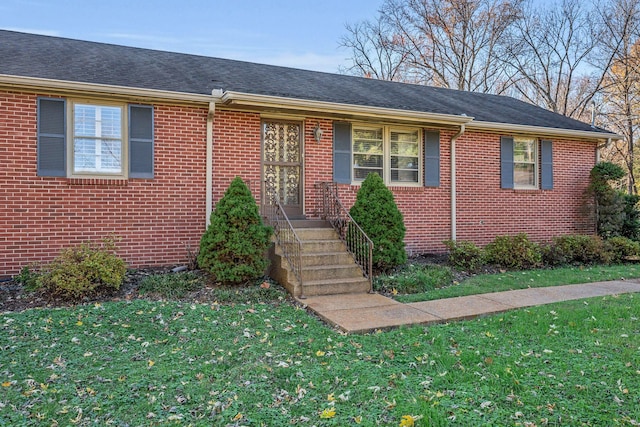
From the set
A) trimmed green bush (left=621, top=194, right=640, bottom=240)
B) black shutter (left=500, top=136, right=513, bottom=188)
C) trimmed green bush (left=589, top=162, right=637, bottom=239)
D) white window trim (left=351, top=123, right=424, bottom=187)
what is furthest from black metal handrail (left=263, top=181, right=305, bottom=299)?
trimmed green bush (left=621, top=194, right=640, bottom=240)

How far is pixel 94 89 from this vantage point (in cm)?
675

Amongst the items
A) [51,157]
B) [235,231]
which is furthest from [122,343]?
[51,157]

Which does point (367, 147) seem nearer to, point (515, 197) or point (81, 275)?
point (515, 197)

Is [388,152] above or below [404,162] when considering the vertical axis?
above

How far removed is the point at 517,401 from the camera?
2.96 m

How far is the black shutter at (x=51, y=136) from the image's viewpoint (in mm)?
6680

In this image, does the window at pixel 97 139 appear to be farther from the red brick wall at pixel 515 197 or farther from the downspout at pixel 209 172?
the red brick wall at pixel 515 197

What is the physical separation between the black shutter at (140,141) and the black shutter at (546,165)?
857cm

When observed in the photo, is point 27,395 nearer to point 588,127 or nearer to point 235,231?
point 235,231

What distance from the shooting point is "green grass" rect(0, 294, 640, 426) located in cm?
285

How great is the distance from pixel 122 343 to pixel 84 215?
3.46 m

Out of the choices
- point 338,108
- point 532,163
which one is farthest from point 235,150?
point 532,163

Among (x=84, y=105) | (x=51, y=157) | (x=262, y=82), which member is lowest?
(x=51, y=157)

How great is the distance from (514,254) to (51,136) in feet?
26.6
